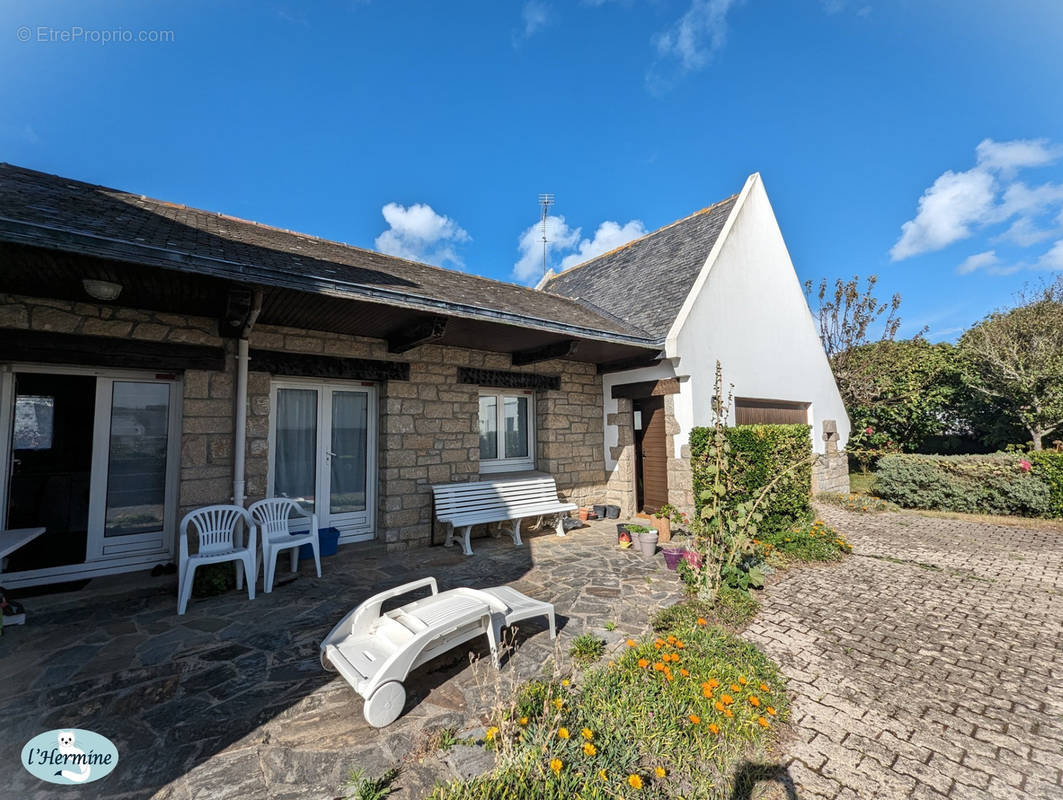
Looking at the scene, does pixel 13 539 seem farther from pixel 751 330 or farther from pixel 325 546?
pixel 751 330

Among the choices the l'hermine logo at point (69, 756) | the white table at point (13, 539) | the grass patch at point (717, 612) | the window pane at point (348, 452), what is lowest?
the grass patch at point (717, 612)

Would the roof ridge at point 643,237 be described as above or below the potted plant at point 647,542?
above

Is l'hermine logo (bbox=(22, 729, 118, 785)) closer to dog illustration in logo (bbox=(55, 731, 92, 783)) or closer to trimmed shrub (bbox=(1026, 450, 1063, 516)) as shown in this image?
dog illustration in logo (bbox=(55, 731, 92, 783))

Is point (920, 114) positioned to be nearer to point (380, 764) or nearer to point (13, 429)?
point (380, 764)

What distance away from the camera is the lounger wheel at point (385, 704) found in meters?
2.28

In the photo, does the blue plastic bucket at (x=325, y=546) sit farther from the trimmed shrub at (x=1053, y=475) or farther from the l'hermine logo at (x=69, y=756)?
the trimmed shrub at (x=1053, y=475)

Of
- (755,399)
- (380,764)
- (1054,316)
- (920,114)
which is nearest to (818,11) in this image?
(920,114)

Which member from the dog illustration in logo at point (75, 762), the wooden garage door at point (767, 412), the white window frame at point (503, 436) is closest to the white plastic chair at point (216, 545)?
the dog illustration in logo at point (75, 762)

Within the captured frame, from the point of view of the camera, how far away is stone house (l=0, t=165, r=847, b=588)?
379 centimetres

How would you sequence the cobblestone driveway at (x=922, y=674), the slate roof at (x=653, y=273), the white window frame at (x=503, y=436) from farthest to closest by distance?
the slate roof at (x=653, y=273) < the white window frame at (x=503, y=436) < the cobblestone driveway at (x=922, y=674)

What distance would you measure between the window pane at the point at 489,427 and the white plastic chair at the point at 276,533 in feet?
9.74

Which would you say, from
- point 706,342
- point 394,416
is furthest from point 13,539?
point 706,342

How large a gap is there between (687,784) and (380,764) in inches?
59.3

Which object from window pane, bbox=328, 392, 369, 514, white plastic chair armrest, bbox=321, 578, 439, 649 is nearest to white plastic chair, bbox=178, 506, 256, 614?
window pane, bbox=328, 392, 369, 514
